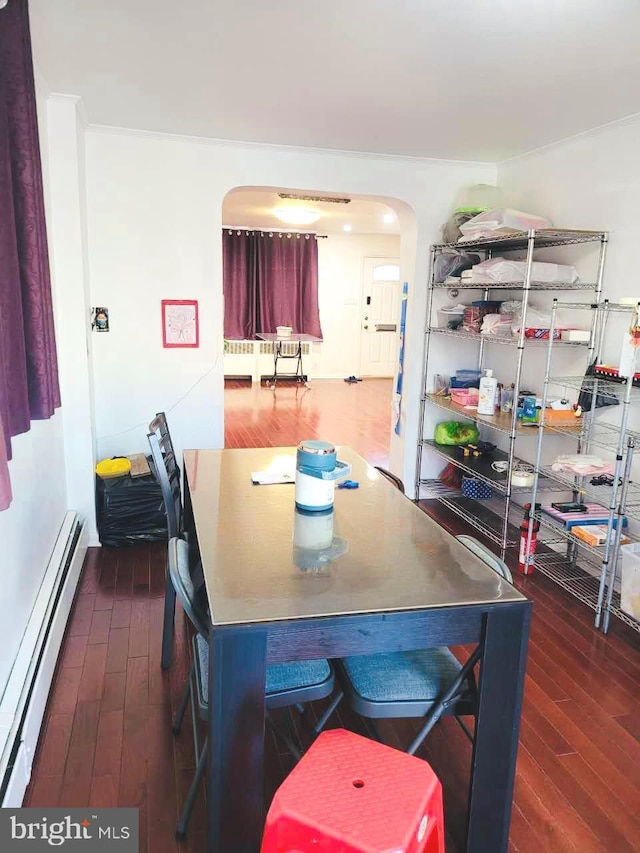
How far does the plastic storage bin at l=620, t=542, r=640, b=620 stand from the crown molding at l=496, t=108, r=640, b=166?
2066 mm

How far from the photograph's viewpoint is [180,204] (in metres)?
3.77

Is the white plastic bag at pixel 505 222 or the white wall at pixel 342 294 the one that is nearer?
the white plastic bag at pixel 505 222

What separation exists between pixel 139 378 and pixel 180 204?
1.10 m

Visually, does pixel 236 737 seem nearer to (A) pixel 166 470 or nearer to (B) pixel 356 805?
(B) pixel 356 805

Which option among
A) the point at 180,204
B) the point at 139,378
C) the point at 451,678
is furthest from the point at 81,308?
the point at 451,678

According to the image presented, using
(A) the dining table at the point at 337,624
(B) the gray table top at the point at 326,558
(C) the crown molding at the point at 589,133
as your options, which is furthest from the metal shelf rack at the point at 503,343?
(A) the dining table at the point at 337,624

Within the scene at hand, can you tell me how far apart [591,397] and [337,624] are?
2.39 metres

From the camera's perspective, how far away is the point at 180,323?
3.91m

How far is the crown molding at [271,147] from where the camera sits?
356 cm

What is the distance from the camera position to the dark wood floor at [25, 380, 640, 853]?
1.76 meters

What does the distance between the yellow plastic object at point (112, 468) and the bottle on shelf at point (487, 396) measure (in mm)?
2169

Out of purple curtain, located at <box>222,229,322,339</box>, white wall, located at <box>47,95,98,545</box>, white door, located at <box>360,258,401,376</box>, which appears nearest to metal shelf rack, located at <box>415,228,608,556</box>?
white wall, located at <box>47,95,98,545</box>

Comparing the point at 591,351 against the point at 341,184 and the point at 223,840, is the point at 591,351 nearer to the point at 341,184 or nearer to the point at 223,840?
the point at 341,184

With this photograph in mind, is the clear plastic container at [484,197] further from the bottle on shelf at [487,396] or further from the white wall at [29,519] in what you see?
the white wall at [29,519]
